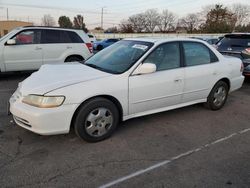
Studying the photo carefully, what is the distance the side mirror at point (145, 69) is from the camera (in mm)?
3734

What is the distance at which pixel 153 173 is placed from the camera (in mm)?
2922

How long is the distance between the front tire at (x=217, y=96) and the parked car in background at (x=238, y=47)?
102 inches

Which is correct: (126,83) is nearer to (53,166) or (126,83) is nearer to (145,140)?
(145,140)

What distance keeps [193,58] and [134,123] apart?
5.49ft

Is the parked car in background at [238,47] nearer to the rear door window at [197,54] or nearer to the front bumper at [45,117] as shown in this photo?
the rear door window at [197,54]

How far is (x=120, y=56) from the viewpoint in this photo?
4.25 metres

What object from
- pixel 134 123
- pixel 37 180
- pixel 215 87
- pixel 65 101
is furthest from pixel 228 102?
pixel 37 180

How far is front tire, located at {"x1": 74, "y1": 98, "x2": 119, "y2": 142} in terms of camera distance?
3.40 m

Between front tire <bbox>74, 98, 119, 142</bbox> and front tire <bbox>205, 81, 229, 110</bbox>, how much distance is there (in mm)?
2340

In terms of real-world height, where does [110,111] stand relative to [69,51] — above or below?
below

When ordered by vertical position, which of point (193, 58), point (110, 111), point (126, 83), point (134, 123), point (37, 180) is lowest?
point (37, 180)

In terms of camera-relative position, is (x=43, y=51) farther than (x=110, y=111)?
Yes

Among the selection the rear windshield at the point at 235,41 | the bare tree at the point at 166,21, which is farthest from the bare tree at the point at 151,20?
the rear windshield at the point at 235,41

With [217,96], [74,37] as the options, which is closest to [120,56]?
[217,96]
